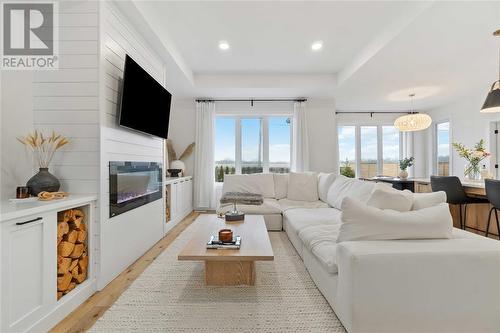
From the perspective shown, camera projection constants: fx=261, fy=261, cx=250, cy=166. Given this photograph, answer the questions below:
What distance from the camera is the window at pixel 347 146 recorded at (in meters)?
7.04

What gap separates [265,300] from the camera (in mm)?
1962

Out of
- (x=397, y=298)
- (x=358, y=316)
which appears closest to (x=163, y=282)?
(x=358, y=316)

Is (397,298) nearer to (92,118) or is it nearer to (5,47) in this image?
(92,118)

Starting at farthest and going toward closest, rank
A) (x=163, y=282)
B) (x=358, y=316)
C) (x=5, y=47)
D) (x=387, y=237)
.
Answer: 1. (x=163, y=282)
2. (x=5, y=47)
3. (x=387, y=237)
4. (x=358, y=316)

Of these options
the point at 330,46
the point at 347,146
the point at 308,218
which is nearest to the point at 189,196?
the point at 308,218

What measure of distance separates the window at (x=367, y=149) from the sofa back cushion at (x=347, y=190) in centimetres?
334

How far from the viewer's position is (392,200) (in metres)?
1.95

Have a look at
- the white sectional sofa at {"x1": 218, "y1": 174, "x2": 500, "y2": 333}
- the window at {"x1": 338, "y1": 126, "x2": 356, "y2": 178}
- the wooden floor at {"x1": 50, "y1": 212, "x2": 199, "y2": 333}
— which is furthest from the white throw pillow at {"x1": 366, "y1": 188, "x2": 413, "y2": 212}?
the window at {"x1": 338, "y1": 126, "x2": 356, "y2": 178}

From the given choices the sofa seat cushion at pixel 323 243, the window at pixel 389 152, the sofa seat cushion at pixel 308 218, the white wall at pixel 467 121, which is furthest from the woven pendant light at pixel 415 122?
the sofa seat cushion at pixel 323 243

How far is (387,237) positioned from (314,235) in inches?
32.1

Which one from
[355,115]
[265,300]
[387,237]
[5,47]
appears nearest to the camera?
[387,237]

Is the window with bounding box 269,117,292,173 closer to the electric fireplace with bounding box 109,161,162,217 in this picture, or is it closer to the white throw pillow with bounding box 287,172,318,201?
the white throw pillow with bounding box 287,172,318,201

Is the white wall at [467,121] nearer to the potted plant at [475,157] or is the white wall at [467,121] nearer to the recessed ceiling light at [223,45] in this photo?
the potted plant at [475,157]

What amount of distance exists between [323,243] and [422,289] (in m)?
0.76
